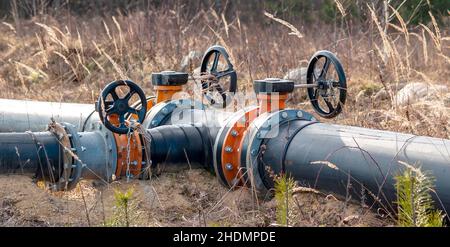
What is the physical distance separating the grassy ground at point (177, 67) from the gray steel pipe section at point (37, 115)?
23 centimetres

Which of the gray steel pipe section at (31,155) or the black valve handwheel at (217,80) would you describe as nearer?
the gray steel pipe section at (31,155)

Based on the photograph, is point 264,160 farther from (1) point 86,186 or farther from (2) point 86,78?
(2) point 86,78

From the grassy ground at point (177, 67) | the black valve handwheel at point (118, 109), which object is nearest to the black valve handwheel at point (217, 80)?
the grassy ground at point (177, 67)

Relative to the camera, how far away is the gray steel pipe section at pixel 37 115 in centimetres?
439

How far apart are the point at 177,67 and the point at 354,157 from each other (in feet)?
14.6

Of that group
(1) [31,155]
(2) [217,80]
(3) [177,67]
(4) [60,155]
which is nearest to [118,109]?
(4) [60,155]

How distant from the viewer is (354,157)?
303 centimetres

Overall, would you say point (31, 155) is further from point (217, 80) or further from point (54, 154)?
point (217, 80)

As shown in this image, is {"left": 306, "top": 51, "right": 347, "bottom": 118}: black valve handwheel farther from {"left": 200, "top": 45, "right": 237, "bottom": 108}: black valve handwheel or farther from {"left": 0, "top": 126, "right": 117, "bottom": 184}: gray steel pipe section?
{"left": 0, "top": 126, "right": 117, "bottom": 184}: gray steel pipe section

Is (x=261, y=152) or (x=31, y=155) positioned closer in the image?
(x=31, y=155)

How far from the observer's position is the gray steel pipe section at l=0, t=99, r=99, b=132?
4.39 metres

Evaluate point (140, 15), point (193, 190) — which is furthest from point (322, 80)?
point (140, 15)

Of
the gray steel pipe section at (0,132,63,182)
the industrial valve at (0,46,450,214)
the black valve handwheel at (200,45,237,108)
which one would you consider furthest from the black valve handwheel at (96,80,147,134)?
the black valve handwheel at (200,45,237,108)

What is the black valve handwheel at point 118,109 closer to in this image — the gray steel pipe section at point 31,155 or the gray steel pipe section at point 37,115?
the gray steel pipe section at point 31,155
